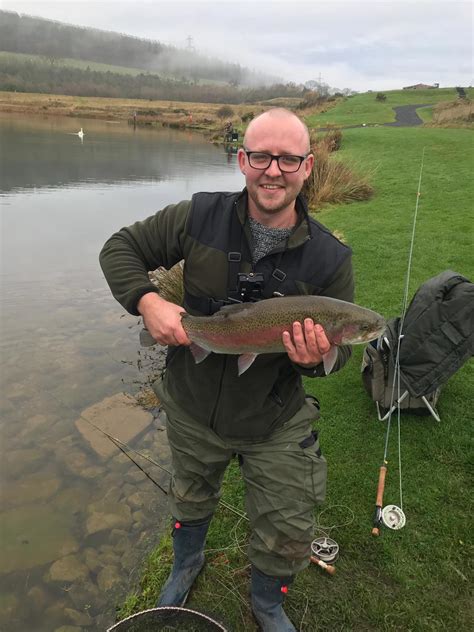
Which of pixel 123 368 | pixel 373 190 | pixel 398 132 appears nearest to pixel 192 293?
pixel 123 368

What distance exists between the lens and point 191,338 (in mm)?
2701

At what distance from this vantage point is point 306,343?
257cm

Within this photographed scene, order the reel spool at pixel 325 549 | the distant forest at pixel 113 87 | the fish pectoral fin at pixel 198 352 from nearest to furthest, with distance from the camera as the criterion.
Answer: the fish pectoral fin at pixel 198 352
the reel spool at pixel 325 549
the distant forest at pixel 113 87

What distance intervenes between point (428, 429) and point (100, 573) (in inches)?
134

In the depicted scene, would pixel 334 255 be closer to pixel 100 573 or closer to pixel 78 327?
pixel 100 573

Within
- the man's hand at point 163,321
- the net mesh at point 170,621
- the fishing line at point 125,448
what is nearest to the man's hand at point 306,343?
the man's hand at point 163,321

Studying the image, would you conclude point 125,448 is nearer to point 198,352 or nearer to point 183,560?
point 183,560

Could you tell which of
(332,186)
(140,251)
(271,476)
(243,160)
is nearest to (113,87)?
(332,186)

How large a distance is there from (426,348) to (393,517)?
167cm

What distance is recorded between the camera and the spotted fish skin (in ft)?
8.50

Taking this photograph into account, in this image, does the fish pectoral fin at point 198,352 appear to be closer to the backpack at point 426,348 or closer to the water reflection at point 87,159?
the backpack at point 426,348

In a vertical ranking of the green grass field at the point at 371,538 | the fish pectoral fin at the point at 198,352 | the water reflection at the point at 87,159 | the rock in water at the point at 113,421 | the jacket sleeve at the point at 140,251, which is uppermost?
the jacket sleeve at the point at 140,251

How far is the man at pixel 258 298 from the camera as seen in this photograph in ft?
8.79

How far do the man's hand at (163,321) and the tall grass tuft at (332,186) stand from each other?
12760 millimetres
